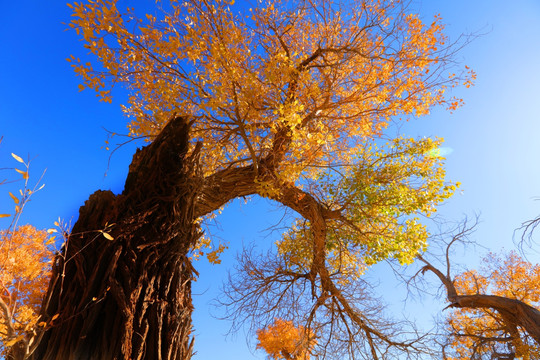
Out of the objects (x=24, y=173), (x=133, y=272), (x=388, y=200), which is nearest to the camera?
(x=24, y=173)

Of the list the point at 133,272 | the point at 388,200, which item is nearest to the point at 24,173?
the point at 133,272

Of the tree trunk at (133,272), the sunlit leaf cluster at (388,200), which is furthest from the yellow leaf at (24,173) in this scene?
the sunlit leaf cluster at (388,200)

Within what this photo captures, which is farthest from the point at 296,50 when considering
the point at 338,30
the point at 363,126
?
the point at 363,126

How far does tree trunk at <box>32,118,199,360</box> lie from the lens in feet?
7.04

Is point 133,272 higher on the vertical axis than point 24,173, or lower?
lower

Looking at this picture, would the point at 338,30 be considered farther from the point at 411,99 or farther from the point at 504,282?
the point at 504,282

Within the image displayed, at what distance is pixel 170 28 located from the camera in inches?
200

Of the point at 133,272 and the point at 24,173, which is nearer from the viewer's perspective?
the point at 24,173

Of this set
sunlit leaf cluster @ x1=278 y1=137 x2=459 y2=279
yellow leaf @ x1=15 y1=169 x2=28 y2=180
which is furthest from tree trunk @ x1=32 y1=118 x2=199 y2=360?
sunlit leaf cluster @ x1=278 y1=137 x2=459 y2=279

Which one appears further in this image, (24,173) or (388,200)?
(388,200)

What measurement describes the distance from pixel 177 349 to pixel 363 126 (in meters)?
5.57

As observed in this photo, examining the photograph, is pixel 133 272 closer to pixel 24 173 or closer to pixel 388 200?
pixel 24 173

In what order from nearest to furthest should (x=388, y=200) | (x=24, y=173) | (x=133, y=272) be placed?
(x=24, y=173), (x=133, y=272), (x=388, y=200)

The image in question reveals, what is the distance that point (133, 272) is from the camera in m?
2.36
